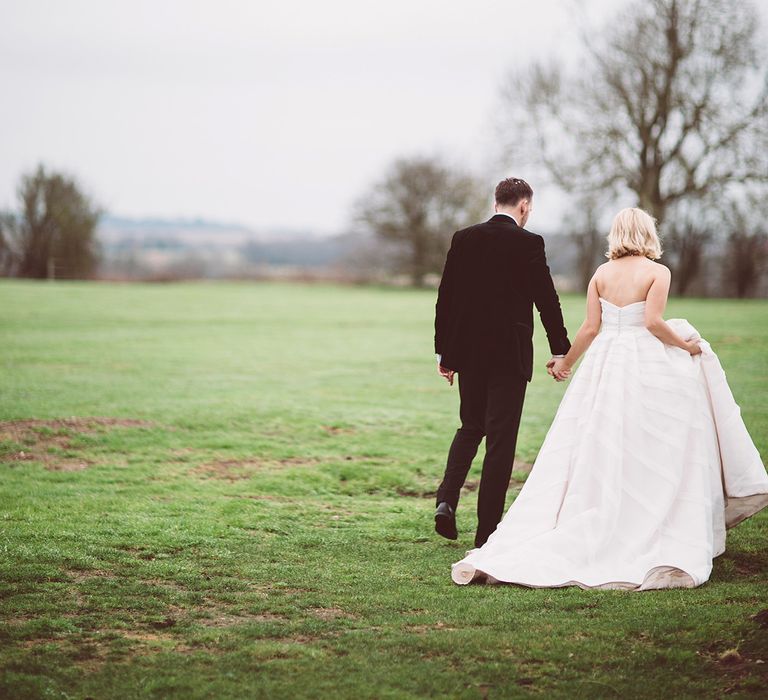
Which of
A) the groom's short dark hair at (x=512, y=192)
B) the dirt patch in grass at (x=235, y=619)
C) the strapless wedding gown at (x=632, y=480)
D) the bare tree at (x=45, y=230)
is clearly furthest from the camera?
the bare tree at (x=45, y=230)

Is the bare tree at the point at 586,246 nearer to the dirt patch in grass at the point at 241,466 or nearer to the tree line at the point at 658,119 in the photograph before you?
the tree line at the point at 658,119

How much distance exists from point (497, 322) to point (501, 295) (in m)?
0.19

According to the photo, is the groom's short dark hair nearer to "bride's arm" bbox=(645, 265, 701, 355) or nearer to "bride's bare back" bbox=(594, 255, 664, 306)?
"bride's bare back" bbox=(594, 255, 664, 306)

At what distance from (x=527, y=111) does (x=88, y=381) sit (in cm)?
3233

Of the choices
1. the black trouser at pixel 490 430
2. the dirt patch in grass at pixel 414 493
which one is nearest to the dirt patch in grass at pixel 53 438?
the dirt patch in grass at pixel 414 493

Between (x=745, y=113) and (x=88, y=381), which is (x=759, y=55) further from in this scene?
(x=88, y=381)

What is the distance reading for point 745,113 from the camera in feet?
121

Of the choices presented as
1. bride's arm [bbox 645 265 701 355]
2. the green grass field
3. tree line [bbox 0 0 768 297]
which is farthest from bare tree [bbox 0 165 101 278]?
bride's arm [bbox 645 265 701 355]

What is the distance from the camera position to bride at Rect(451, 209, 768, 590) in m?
5.54

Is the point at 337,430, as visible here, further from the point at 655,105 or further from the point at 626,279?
the point at 655,105

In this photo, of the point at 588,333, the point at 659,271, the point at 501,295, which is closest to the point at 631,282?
the point at 659,271

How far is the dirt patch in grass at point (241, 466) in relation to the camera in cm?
921

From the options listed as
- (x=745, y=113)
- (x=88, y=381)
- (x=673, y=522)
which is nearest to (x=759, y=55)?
(x=745, y=113)

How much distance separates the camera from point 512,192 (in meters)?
6.16
